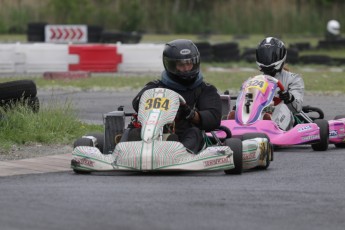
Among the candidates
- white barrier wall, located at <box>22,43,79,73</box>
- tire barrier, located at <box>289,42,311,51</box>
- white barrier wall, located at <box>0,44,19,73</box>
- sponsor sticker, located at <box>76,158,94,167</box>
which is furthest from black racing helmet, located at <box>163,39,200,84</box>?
tire barrier, located at <box>289,42,311,51</box>

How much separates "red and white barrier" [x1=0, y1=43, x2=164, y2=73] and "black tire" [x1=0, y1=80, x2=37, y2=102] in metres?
12.1

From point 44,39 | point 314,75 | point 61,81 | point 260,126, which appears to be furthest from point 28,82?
point 44,39

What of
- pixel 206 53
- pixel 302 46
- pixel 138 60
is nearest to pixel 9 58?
pixel 138 60

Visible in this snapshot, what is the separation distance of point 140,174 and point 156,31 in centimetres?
3651

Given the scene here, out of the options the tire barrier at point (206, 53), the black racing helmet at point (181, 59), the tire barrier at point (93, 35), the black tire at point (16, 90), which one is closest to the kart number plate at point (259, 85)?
the black racing helmet at point (181, 59)

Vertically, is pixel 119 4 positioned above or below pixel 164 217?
below

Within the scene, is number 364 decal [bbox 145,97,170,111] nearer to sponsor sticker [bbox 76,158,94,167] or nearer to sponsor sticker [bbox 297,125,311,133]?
sponsor sticker [bbox 76,158,94,167]

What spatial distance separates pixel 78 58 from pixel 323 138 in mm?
13796

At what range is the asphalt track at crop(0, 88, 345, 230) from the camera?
253 inches

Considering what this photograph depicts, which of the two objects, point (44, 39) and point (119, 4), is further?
point (119, 4)

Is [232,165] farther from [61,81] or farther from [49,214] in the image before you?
[61,81]

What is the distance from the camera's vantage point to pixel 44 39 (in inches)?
1315

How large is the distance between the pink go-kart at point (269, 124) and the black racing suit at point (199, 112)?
1.45 meters

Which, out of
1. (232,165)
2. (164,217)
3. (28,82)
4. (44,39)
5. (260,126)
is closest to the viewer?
(164,217)
